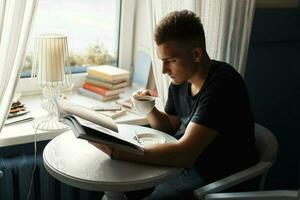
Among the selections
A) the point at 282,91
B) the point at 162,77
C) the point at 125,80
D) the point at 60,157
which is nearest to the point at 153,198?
the point at 60,157

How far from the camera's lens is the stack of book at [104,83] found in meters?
2.12

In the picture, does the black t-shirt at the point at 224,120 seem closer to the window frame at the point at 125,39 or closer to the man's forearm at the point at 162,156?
the man's forearm at the point at 162,156

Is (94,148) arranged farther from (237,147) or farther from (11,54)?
(237,147)

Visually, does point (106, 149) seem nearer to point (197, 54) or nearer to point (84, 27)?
point (197, 54)

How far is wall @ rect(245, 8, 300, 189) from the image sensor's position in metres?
2.30

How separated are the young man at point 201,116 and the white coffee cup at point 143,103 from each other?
0.14m

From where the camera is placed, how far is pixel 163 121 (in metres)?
1.84

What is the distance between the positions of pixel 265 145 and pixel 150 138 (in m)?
0.48

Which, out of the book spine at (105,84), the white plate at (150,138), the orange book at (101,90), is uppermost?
the book spine at (105,84)

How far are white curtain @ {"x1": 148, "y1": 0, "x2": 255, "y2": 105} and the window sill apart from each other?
0.20 meters

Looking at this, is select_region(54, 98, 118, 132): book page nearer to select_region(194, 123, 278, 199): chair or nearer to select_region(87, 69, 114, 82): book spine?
select_region(194, 123, 278, 199): chair

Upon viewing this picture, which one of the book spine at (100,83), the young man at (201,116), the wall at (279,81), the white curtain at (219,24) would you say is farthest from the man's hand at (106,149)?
the wall at (279,81)

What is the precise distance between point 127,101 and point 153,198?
654 millimetres

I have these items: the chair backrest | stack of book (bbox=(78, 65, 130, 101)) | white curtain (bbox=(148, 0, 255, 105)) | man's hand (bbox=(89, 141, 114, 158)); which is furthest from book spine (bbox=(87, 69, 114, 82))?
the chair backrest
